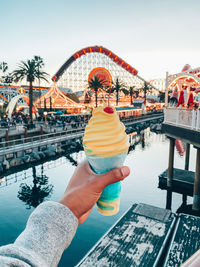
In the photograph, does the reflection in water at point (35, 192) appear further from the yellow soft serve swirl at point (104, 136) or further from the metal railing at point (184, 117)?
the yellow soft serve swirl at point (104, 136)

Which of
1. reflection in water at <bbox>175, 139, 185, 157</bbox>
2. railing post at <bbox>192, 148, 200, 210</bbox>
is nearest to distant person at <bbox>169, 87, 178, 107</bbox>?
railing post at <bbox>192, 148, 200, 210</bbox>

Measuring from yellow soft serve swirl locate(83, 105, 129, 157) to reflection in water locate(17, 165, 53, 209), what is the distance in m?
16.2

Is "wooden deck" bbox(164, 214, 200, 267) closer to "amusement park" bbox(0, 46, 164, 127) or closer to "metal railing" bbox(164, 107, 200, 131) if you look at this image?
"metal railing" bbox(164, 107, 200, 131)

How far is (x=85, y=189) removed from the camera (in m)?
1.93

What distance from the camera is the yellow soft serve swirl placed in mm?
2301

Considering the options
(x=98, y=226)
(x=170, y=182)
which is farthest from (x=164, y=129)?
(x=98, y=226)

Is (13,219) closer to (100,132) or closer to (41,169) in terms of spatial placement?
(41,169)

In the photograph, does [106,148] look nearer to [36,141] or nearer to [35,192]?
[35,192]

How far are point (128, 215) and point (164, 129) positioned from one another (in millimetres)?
7038

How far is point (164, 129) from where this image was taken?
16094 millimetres

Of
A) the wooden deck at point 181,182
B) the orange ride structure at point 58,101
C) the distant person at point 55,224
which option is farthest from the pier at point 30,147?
the distant person at point 55,224

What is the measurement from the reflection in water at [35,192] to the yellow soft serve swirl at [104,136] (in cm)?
1618

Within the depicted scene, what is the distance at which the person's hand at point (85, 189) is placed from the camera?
1860mm

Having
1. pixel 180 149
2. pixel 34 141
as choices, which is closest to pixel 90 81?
pixel 180 149
